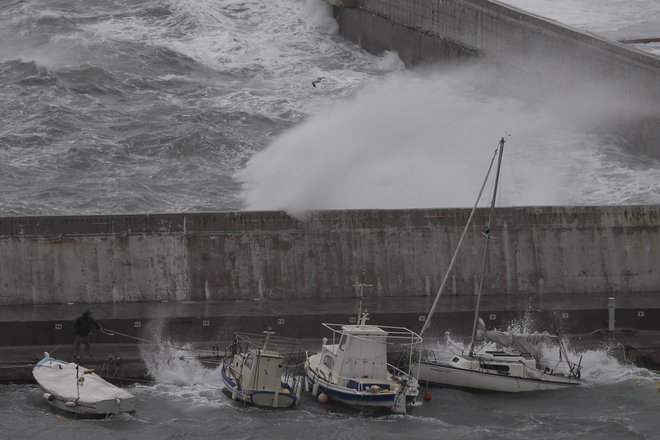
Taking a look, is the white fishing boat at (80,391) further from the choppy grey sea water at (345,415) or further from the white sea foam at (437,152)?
the white sea foam at (437,152)

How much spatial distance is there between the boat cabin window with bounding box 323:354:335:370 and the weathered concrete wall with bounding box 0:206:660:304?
132 inches

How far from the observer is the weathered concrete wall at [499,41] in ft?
140

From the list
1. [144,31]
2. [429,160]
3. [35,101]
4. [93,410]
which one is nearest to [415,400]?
[93,410]

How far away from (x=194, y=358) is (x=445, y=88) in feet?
82.1

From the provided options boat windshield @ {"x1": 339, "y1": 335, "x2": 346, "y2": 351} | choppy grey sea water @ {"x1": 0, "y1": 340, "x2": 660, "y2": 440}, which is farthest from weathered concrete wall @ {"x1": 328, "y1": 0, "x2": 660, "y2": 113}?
boat windshield @ {"x1": 339, "y1": 335, "x2": 346, "y2": 351}

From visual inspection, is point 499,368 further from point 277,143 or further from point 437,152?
point 277,143

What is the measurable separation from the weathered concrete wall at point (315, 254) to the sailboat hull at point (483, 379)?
3331 mm

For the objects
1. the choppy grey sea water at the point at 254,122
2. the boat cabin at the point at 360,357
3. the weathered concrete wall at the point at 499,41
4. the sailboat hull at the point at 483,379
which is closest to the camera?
the boat cabin at the point at 360,357

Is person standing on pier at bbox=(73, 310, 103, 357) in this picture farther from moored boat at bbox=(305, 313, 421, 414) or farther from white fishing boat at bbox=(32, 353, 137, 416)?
moored boat at bbox=(305, 313, 421, 414)

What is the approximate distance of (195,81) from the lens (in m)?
51.1

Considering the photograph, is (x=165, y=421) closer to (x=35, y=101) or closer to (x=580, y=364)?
(x=580, y=364)

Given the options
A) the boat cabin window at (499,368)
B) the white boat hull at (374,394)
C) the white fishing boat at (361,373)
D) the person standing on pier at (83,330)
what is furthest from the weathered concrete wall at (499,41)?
the person standing on pier at (83,330)

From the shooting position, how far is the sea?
25.9 m

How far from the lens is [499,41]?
162ft
